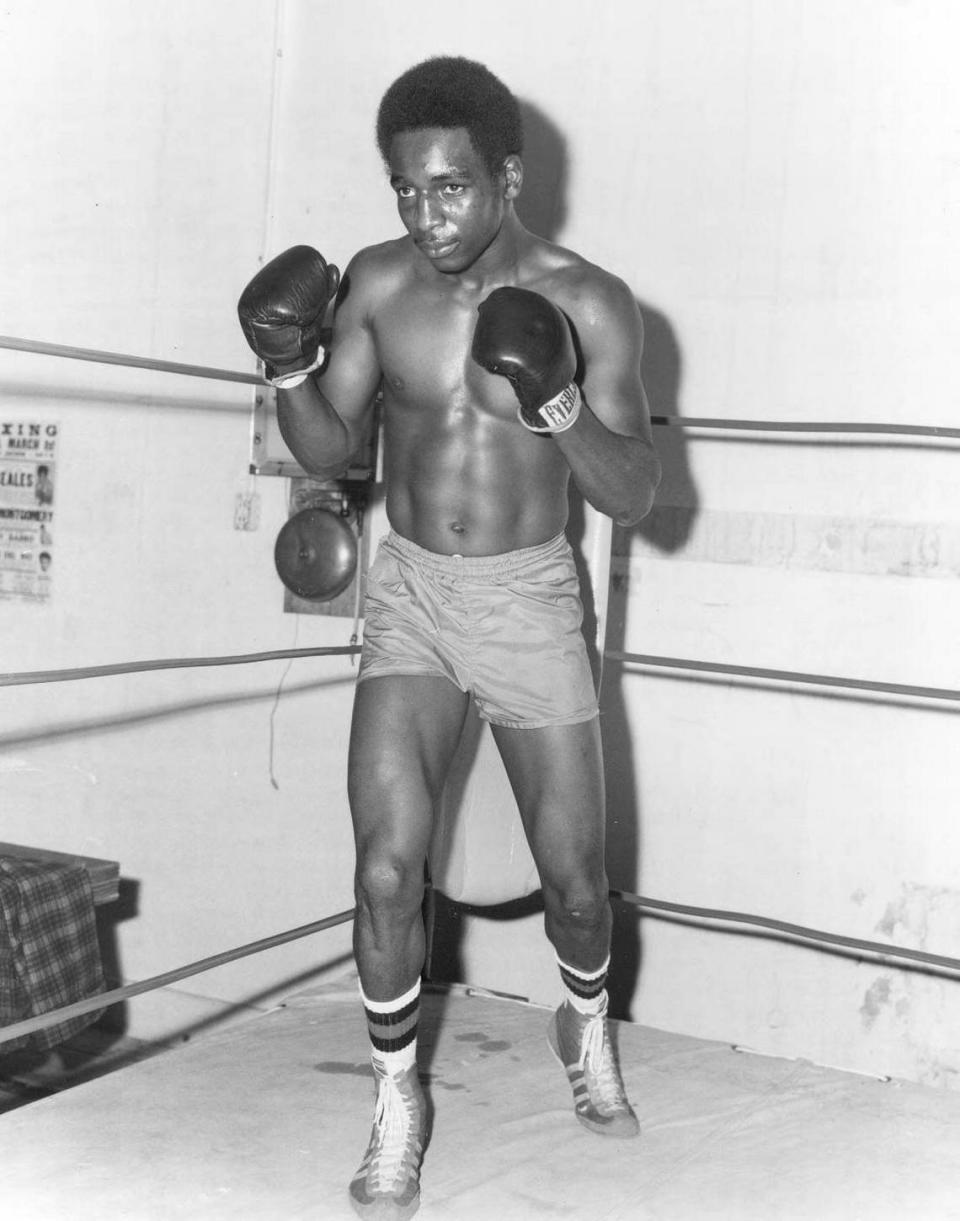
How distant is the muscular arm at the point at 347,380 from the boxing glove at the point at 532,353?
1.06ft

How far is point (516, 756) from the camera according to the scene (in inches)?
75.2

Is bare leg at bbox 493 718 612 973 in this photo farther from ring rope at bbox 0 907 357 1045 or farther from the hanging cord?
the hanging cord

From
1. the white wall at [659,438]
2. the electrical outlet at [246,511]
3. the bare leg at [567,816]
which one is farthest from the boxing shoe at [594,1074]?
the electrical outlet at [246,511]

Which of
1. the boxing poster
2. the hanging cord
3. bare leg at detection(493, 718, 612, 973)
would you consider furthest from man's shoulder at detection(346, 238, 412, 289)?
the boxing poster

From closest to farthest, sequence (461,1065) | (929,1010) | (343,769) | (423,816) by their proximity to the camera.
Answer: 1. (423,816)
2. (461,1065)
3. (929,1010)
4. (343,769)

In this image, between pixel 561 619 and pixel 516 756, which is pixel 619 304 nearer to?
pixel 561 619

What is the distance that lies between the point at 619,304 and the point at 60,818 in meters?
2.62

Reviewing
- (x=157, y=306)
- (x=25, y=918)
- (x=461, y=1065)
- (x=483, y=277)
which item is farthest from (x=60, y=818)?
(x=483, y=277)

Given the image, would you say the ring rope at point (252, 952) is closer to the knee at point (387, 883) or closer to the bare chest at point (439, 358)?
the knee at point (387, 883)

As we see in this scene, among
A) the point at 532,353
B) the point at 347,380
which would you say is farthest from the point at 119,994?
the point at 532,353

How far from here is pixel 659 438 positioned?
3.02 metres

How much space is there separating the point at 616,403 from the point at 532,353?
267 millimetres

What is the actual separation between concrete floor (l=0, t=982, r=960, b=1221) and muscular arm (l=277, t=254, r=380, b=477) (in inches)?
36.2

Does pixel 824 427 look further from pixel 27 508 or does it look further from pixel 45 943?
pixel 27 508
